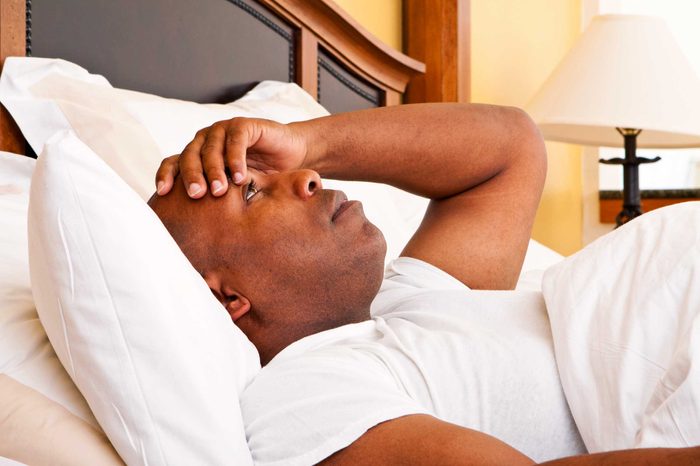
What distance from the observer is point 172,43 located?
1.63 meters

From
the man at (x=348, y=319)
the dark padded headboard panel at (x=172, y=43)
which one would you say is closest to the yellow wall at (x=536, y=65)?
the dark padded headboard panel at (x=172, y=43)

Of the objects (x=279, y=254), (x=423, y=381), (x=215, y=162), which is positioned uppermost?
(x=215, y=162)

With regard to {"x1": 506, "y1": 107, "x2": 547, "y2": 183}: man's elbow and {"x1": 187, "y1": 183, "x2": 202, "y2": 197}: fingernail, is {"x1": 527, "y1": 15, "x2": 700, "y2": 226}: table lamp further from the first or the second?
{"x1": 187, "y1": 183, "x2": 202, "y2": 197}: fingernail

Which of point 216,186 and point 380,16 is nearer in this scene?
point 216,186

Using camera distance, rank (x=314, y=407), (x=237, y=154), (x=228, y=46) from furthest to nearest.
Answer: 1. (x=228, y=46)
2. (x=237, y=154)
3. (x=314, y=407)

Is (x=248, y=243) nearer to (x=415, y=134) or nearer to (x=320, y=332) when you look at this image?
(x=320, y=332)

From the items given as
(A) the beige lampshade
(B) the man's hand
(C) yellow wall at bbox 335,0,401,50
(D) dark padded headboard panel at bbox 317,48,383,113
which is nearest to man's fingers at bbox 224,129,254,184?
(B) the man's hand

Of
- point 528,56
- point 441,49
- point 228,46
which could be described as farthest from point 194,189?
point 528,56

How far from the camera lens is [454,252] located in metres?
1.28

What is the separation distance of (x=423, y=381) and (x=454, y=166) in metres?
0.55

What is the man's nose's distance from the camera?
39.4 inches

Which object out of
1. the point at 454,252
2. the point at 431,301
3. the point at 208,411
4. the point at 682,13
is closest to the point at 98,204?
the point at 208,411

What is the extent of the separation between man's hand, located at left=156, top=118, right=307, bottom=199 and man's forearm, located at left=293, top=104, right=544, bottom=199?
110mm

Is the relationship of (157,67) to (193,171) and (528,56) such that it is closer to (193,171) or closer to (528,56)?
(193,171)
